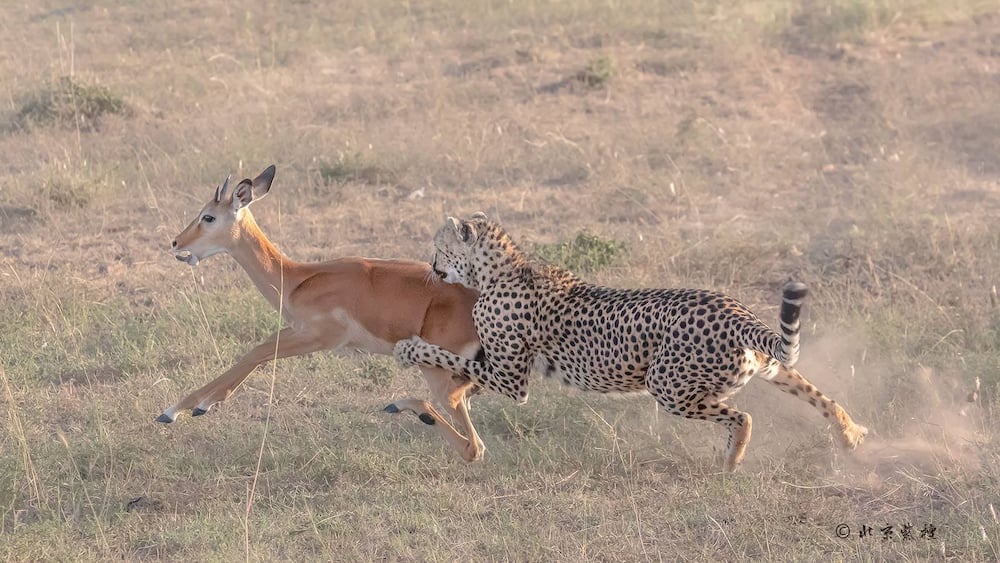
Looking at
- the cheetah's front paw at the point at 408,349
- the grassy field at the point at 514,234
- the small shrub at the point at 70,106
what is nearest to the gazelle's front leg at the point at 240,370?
the grassy field at the point at 514,234

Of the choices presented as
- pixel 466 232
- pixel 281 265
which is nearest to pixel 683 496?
pixel 466 232

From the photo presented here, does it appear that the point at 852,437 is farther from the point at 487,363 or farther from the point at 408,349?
the point at 408,349

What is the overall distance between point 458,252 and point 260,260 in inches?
43.4

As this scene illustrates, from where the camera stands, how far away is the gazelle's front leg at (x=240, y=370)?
21.9 ft

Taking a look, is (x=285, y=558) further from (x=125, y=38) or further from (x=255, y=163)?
(x=125, y=38)

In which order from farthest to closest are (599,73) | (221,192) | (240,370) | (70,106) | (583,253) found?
1. (599,73)
2. (70,106)
3. (583,253)
4. (221,192)
5. (240,370)

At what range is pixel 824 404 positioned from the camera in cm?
625

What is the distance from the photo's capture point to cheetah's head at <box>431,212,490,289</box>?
6.69 m

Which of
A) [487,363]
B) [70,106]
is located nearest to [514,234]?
[487,363]

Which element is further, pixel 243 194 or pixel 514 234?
pixel 514 234

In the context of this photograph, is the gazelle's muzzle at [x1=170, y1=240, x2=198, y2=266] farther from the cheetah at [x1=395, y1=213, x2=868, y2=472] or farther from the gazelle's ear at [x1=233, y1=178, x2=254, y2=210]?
the cheetah at [x1=395, y1=213, x2=868, y2=472]

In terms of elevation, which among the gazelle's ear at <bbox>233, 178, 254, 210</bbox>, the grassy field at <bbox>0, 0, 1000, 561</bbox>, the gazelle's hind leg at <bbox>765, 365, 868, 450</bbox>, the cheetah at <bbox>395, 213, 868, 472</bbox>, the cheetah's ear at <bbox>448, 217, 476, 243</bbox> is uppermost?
the gazelle's ear at <bbox>233, 178, 254, 210</bbox>

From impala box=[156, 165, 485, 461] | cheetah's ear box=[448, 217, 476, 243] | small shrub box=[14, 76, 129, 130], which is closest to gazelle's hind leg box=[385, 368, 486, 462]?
impala box=[156, 165, 485, 461]

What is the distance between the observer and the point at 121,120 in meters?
12.0
